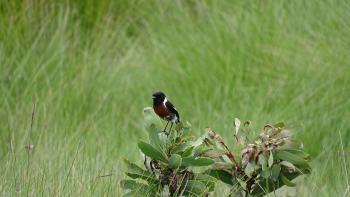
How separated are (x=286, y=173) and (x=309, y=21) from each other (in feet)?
11.2

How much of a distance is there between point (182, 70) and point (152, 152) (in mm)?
3817

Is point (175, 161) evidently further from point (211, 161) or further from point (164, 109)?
point (164, 109)

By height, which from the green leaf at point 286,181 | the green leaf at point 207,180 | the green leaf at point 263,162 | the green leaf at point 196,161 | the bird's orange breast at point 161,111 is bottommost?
the green leaf at point 207,180

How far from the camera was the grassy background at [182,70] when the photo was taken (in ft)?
21.5

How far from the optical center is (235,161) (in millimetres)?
3721

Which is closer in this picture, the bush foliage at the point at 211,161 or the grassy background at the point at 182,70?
the bush foliage at the point at 211,161

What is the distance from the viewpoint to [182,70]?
7383 millimetres

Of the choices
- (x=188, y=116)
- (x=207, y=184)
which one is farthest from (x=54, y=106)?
(x=207, y=184)

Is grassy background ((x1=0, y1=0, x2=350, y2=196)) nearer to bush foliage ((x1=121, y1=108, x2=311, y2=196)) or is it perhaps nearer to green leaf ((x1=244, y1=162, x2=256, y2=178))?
bush foliage ((x1=121, y1=108, x2=311, y2=196))

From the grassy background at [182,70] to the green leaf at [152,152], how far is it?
219 cm

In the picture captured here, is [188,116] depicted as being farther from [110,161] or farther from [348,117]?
[110,161]

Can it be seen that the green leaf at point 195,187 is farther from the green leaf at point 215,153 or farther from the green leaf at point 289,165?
the green leaf at point 289,165

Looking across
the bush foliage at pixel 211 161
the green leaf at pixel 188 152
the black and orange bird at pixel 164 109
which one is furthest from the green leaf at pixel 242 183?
the black and orange bird at pixel 164 109

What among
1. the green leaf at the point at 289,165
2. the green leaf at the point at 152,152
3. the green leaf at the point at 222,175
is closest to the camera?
the green leaf at the point at 152,152
